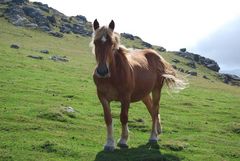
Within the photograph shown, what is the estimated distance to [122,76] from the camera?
14.5m

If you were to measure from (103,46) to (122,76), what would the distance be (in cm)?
148

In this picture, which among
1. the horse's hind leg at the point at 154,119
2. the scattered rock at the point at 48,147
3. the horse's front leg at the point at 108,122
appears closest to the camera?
the horse's front leg at the point at 108,122

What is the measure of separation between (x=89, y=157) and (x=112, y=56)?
3.71 m

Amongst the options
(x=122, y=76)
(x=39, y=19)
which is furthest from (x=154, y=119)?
(x=39, y=19)

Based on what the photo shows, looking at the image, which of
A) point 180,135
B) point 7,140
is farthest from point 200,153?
point 7,140

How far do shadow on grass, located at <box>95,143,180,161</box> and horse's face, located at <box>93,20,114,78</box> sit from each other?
2.95m

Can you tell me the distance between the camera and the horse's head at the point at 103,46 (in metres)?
13.2

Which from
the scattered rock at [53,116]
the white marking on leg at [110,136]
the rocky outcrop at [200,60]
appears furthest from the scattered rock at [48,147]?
the rocky outcrop at [200,60]

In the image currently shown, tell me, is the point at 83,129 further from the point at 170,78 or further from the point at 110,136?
the point at 110,136

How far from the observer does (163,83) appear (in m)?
18.6

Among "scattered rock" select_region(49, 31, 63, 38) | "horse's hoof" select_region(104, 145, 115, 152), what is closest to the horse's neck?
"horse's hoof" select_region(104, 145, 115, 152)

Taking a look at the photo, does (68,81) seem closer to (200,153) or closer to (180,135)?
(180,135)

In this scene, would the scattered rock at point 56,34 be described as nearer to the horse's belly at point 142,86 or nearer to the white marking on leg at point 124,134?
the horse's belly at point 142,86

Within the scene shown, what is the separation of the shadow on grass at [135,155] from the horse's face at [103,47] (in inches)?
116
